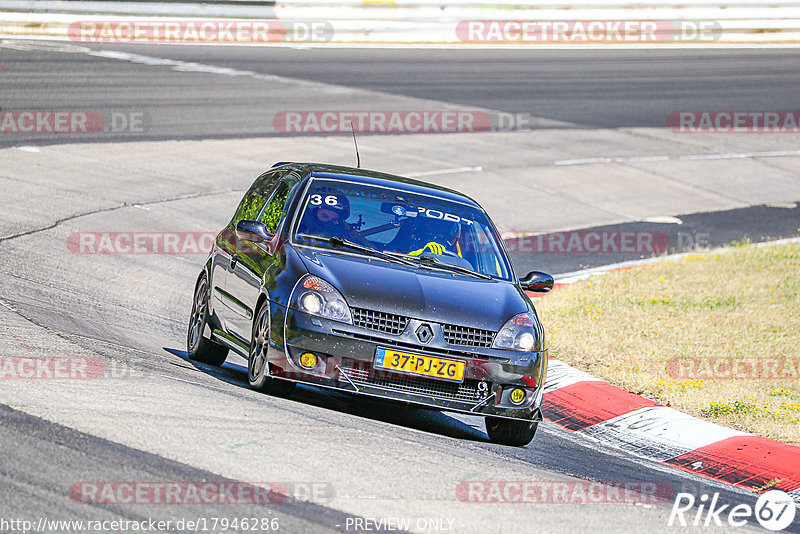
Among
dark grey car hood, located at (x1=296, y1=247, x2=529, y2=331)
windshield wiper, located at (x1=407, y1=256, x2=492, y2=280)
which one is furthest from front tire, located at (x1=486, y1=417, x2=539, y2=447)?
windshield wiper, located at (x1=407, y1=256, x2=492, y2=280)

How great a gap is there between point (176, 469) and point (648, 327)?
23.2 feet

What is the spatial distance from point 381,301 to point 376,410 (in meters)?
1.25

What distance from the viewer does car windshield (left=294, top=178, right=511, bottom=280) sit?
8125 millimetres

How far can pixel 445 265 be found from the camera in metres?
8.08

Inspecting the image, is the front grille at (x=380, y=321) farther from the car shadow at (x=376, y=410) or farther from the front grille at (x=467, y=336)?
the car shadow at (x=376, y=410)

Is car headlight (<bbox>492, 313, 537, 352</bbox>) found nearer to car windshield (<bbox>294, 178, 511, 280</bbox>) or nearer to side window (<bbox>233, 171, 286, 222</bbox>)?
car windshield (<bbox>294, 178, 511, 280</bbox>)

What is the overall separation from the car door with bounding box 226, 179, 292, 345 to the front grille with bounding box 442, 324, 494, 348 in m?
1.29

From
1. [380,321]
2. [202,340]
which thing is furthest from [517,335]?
[202,340]

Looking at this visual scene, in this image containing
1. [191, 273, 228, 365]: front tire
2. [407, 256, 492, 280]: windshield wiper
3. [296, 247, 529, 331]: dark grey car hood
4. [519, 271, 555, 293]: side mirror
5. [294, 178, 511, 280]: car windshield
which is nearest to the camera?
[296, 247, 529, 331]: dark grey car hood

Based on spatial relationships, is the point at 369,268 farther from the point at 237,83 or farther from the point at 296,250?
the point at 237,83

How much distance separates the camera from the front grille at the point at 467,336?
7.25m

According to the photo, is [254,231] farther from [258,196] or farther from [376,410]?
[376,410]

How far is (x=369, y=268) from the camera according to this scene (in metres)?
7.57

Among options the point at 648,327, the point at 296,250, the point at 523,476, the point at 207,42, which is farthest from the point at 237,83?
A: the point at 523,476
